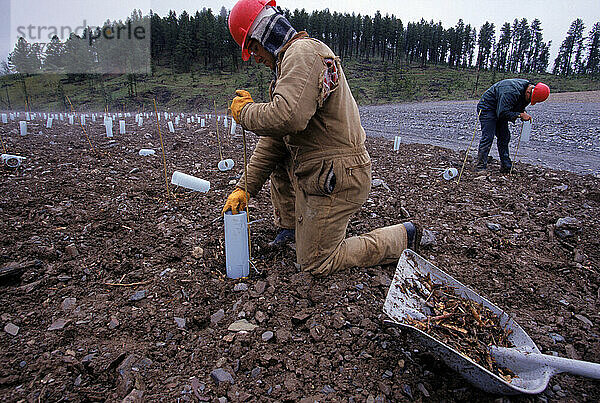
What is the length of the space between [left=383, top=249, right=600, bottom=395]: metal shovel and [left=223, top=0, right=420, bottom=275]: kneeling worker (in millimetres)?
633

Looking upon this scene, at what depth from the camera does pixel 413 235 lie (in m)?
2.90

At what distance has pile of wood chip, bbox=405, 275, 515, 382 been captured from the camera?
5.56 feet

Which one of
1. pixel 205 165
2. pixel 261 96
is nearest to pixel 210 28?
pixel 261 96

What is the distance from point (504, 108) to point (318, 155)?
4.93 meters

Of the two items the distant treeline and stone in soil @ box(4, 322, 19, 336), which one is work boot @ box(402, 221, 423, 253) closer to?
stone in soil @ box(4, 322, 19, 336)

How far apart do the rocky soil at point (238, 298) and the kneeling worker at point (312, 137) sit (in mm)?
234

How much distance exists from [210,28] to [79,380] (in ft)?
232

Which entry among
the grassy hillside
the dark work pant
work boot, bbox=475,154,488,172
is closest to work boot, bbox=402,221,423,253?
work boot, bbox=475,154,488,172

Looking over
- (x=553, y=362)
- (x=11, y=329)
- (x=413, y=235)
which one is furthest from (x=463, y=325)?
(x=11, y=329)

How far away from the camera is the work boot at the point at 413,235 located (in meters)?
2.88

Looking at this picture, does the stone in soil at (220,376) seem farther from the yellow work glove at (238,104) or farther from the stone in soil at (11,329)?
the yellow work glove at (238,104)

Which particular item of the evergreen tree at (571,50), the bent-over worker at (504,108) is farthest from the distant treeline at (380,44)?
the bent-over worker at (504,108)

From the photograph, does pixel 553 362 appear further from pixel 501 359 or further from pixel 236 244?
pixel 236 244

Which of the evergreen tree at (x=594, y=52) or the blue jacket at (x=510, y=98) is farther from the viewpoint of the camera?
the evergreen tree at (x=594, y=52)
